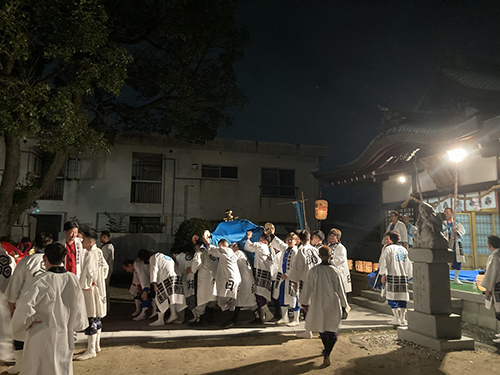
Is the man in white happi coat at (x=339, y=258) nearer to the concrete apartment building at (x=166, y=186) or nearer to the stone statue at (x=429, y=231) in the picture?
the stone statue at (x=429, y=231)

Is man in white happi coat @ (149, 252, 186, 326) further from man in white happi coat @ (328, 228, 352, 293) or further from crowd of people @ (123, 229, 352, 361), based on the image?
man in white happi coat @ (328, 228, 352, 293)

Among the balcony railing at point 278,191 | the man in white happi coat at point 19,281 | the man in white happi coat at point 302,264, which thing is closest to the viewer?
the man in white happi coat at point 19,281

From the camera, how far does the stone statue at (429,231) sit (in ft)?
22.7

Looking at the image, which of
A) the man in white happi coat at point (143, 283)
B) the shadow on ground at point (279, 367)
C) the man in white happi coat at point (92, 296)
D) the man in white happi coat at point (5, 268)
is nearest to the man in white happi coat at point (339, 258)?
the shadow on ground at point (279, 367)

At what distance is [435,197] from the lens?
43.3ft

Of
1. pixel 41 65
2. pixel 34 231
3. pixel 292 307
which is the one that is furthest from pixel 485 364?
pixel 34 231

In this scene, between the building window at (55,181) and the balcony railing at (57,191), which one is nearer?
the building window at (55,181)

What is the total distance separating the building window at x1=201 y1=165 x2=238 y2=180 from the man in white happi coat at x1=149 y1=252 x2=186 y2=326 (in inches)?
439

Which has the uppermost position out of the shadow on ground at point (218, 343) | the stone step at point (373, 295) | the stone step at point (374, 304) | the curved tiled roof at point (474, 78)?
the curved tiled roof at point (474, 78)

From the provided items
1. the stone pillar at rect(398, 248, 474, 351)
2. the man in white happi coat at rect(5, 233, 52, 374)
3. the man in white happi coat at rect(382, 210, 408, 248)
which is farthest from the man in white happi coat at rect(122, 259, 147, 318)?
the man in white happi coat at rect(382, 210, 408, 248)

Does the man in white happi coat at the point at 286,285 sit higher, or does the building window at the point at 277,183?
the building window at the point at 277,183

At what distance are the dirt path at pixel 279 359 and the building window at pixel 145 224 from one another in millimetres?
12067

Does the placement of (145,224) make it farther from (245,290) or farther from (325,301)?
(325,301)

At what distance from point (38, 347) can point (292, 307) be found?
18.4 ft
